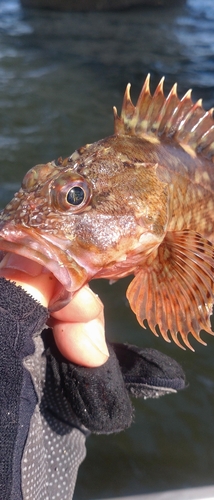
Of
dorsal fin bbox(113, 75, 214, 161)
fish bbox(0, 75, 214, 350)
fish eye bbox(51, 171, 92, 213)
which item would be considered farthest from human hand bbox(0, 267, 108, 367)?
dorsal fin bbox(113, 75, 214, 161)

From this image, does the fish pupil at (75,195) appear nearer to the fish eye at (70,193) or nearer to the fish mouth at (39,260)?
the fish eye at (70,193)

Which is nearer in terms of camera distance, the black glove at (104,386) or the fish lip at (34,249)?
the fish lip at (34,249)

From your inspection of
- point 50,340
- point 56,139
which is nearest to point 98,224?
point 50,340

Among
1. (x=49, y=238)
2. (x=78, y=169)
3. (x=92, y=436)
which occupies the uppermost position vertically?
(x=78, y=169)

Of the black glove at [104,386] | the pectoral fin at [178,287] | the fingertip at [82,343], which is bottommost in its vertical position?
the black glove at [104,386]

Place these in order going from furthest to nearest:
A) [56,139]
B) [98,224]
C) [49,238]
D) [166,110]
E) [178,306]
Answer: [56,139] < [166,110] < [178,306] < [98,224] < [49,238]

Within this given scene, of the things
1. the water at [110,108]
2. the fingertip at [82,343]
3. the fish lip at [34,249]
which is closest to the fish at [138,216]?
the fish lip at [34,249]

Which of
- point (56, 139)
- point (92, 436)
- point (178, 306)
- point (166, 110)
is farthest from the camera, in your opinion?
point (56, 139)

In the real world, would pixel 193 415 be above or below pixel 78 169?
below

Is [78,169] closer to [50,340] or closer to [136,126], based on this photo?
Answer: [136,126]
